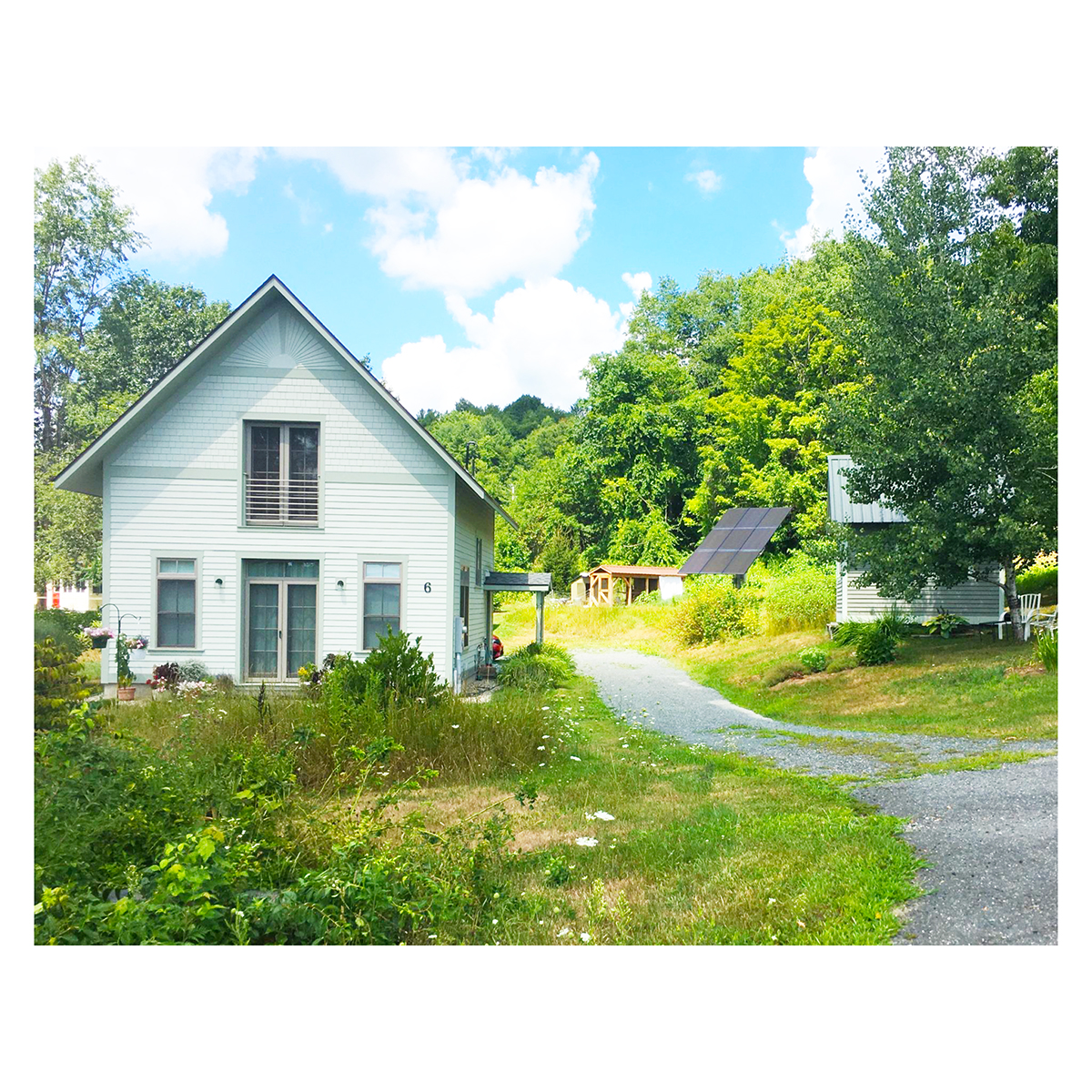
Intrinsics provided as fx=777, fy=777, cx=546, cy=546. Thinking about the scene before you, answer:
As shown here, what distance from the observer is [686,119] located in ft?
11.0

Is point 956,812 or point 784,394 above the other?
point 784,394

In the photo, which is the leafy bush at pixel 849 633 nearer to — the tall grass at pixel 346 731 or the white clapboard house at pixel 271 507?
the white clapboard house at pixel 271 507

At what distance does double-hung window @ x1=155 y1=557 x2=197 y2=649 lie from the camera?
618 centimetres

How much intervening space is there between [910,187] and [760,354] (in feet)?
28.8

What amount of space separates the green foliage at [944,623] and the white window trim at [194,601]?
31.8 ft

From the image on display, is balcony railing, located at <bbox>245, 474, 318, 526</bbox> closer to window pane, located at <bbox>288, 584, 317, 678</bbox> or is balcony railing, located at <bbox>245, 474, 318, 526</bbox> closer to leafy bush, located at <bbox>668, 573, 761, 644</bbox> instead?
window pane, located at <bbox>288, 584, 317, 678</bbox>

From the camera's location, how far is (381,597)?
21.9 ft

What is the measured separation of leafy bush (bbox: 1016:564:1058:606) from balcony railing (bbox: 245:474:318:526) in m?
8.65

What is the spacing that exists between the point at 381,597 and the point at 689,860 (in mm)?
3956

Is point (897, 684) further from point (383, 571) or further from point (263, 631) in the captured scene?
point (263, 631)

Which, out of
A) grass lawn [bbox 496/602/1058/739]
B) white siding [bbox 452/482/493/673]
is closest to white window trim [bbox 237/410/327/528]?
white siding [bbox 452/482/493/673]

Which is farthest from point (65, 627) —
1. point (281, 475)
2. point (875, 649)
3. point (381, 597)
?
point (875, 649)
